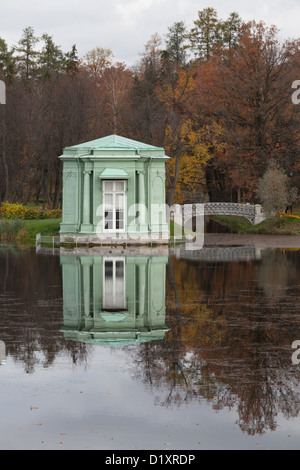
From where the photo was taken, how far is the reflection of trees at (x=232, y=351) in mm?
9898

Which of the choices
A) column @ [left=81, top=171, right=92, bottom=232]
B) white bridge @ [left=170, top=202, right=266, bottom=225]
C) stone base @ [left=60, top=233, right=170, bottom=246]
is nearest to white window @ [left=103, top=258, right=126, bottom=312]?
stone base @ [left=60, top=233, right=170, bottom=246]

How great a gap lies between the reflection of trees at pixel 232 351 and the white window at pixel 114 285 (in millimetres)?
1329

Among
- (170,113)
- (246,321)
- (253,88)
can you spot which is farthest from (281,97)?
(246,321)

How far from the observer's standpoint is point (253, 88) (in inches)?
2201

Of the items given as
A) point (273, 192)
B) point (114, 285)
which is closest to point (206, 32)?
point (273, 192)

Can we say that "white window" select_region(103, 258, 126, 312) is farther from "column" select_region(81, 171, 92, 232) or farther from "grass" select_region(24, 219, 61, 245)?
"grass" select_region(24, 219, 61, 245)

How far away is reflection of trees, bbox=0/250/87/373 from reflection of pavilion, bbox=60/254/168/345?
1.10 feet

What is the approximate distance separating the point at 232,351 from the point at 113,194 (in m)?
26.0

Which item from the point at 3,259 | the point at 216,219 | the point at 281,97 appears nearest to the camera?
the point at 3,259

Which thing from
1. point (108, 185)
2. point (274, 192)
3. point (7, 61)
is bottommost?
point (274, 192)

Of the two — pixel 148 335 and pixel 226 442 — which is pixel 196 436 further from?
pixel 148 335

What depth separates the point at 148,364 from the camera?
11805 mm

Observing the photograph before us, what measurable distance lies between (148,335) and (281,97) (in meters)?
44.6

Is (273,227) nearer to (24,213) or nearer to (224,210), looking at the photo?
(224,210)
